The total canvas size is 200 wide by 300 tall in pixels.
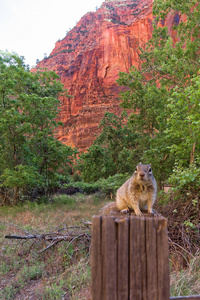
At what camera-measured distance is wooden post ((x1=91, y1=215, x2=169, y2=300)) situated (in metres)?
1.09

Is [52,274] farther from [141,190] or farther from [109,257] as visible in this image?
[109,257]

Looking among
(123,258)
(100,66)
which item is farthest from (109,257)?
(100,66)

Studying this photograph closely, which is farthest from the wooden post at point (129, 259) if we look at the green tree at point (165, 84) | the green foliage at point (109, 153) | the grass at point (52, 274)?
the green foliage at point (109, 153)

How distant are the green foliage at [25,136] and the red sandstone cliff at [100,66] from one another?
3757cm

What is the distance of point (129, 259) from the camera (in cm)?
112

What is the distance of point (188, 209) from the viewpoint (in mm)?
4922

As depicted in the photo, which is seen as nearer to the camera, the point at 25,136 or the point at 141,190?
the point at 141,190

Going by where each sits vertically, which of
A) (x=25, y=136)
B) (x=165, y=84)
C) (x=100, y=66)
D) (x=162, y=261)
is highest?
(x=100, y=66)

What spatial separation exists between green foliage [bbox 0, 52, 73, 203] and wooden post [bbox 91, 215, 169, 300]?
9.26 meters

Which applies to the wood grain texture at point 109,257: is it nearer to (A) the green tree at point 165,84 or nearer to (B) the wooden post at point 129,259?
(B) the wooden post at point 129,259

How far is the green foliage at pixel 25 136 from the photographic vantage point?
33.7 feet

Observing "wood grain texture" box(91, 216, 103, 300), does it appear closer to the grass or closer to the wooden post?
the wooden post

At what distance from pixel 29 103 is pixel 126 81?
206 inches

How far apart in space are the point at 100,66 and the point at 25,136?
51.8 m
